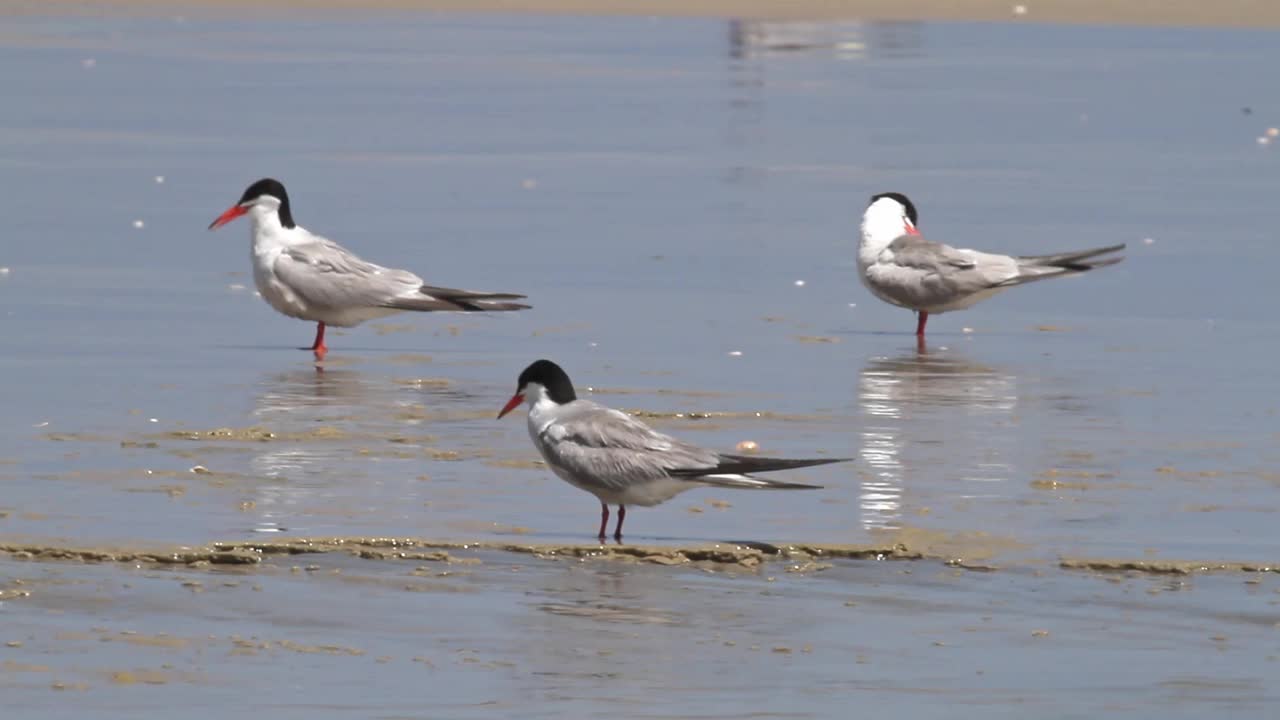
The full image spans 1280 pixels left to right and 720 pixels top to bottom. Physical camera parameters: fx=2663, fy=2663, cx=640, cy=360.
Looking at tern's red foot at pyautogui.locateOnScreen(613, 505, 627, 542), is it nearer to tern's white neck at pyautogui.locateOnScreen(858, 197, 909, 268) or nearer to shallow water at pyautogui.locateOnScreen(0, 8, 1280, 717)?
shallow water at pyautogui.locateOnScreen(0, 8, 1280, 717)

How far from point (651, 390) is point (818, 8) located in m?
33.3

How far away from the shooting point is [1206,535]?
9.92 metres

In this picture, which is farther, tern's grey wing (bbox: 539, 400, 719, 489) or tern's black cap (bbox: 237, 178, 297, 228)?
tern's black cap (bbox: 237, 178, 297, 228)

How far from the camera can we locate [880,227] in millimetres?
16328

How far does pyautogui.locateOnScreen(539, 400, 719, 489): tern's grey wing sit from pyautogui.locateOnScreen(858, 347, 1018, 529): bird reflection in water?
0.82 metres

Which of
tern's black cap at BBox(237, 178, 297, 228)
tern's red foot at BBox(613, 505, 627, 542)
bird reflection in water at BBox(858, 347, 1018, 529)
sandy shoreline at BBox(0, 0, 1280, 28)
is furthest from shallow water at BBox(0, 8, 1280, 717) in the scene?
sandy shoreline at BBox(0, 0, 1280, 28)

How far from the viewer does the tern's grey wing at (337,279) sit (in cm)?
1471

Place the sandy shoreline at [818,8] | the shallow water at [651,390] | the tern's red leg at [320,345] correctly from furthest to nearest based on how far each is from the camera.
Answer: the sandy shoreline at [818,8] < the tern's red leg at [320,345] < the shallow water at [651,390]

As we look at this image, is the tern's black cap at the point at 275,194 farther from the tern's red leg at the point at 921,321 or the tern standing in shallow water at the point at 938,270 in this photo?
the tern's red leg at the point at 921,321

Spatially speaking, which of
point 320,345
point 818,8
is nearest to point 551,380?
point 320,345

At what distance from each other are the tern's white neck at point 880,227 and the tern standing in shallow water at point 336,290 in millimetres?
2435

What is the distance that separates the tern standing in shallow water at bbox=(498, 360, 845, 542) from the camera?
31.6ft

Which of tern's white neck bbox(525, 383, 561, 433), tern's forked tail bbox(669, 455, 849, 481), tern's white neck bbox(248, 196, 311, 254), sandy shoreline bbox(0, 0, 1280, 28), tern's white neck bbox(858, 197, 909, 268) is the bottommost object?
tern's forked tail bbox(669, 455, 849, 481)

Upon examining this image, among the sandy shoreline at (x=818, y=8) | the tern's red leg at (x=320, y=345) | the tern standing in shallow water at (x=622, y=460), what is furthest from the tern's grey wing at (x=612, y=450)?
the sandy shoreline at (x=818, y=8)
